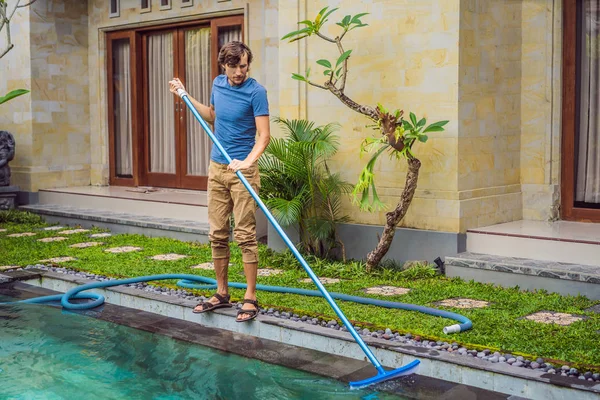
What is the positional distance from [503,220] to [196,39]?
18.1ft

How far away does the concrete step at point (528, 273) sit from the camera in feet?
20.5

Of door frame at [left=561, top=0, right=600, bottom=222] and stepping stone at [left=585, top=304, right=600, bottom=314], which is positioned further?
door frame at [left=561, top=0, right=600, bottom=222]

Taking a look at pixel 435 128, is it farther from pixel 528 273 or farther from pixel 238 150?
pixel 238 150

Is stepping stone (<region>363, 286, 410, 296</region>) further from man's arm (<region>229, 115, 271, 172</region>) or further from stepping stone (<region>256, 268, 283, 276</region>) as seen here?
man's arm (<region>229, 115, 271, 172</region>)

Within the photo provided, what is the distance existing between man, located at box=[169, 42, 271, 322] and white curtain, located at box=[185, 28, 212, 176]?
5815mm

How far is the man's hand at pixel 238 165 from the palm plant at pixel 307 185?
2176 millimetres

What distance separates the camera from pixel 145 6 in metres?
11.8

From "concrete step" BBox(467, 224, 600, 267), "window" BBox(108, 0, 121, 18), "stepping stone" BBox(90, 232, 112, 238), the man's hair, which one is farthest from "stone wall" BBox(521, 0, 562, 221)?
"window" BBox(108, 0, 121, 18)

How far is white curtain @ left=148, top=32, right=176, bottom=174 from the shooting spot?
1205cm

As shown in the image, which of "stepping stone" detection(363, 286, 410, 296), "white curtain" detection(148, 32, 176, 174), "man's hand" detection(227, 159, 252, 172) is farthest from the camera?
"white curtain" detection(148, 32, 176, 174)

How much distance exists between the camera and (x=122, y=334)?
18.3 feet

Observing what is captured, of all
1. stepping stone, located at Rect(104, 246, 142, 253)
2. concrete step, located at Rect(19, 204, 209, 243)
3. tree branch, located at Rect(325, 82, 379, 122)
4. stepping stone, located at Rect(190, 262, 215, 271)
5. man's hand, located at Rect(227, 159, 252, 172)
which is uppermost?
tree branch, located at Rect(325, 82, 379, 122)

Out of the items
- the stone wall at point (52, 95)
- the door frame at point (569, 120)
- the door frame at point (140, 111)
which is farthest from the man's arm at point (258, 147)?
the stone wall at point (52, 95)

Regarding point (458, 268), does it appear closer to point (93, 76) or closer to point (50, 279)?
point (50, 279)
